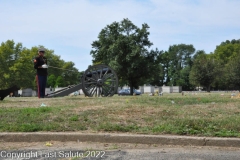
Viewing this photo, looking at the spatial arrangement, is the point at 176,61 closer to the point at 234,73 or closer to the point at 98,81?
the point at 234,73

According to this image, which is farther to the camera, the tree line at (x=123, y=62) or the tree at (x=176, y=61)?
the tree at (x=176, y=61)

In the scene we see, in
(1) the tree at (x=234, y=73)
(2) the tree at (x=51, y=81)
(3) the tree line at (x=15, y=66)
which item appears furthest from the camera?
(2) the tree at (x=51, y=81)

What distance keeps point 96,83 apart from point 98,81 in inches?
6.7

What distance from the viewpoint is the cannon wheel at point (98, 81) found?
18406 millimetres

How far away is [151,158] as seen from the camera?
199 inches

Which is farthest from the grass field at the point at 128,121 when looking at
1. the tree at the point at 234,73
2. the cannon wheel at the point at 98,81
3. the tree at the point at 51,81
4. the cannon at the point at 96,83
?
the tree at the point at 51,81

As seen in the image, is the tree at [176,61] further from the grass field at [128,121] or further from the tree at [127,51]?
the grass field at [128,121]

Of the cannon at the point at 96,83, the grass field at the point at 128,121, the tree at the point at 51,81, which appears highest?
the tree at the point at 51,81

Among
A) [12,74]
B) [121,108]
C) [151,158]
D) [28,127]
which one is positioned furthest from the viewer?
[12,74]

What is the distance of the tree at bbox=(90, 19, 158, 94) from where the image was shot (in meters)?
41.1

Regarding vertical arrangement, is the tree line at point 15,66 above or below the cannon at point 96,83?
above

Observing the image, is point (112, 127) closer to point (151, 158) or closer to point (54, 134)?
A: point (54, 134)

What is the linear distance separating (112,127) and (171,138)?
1.34 meters

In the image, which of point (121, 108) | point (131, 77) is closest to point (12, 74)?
point (131, 77)
